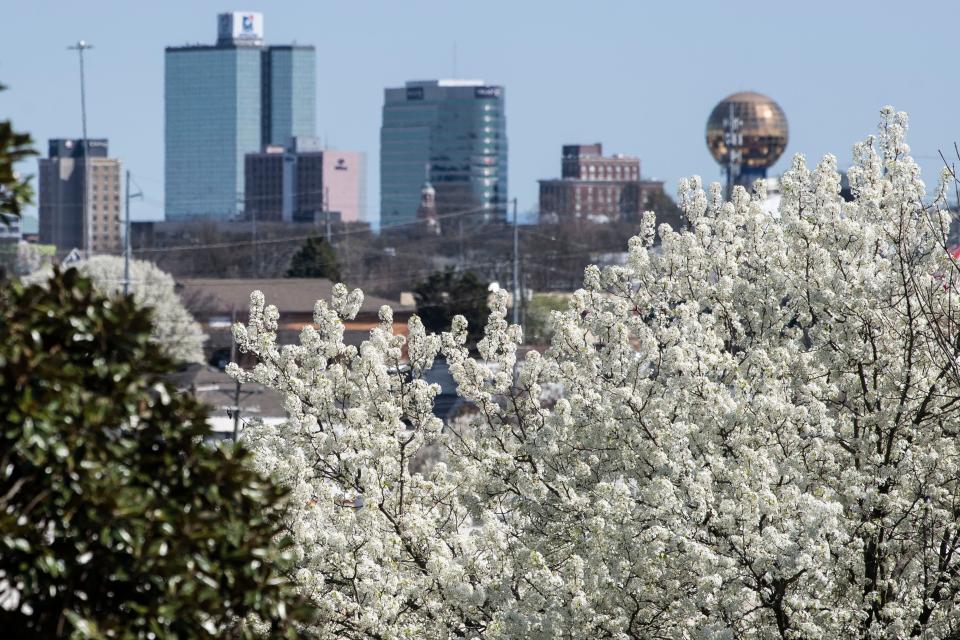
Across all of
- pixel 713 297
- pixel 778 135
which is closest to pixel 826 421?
pixel 713 297

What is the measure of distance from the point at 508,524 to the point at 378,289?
92.9 metres

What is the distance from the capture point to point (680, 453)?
398 inches

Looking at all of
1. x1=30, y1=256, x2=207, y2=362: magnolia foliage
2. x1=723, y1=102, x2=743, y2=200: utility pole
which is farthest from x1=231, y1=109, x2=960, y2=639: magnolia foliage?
x1=30, y1=256, x2=207, y2=362: magnolia foliage

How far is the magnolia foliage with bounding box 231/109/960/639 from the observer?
963 cm

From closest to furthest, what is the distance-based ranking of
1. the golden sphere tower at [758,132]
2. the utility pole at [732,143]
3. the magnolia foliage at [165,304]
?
the magnolia foliage at [165,304]
the utility pole at [732,143]
the golden sphere tower at [758,132]

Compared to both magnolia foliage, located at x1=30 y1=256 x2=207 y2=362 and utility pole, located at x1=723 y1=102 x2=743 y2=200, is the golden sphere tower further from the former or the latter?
magnolia foliage, located at x1=30 y1=256 x2=207 y2=362

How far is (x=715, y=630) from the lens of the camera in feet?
31.0

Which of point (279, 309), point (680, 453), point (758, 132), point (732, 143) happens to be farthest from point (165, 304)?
point (758, 132)

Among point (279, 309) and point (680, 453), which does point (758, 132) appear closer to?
point (279, 309)

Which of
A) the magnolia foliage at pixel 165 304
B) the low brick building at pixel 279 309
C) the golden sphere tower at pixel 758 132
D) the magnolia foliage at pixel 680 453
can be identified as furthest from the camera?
the golden sphere tower at pixel 758 132

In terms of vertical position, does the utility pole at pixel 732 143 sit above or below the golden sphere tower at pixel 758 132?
below

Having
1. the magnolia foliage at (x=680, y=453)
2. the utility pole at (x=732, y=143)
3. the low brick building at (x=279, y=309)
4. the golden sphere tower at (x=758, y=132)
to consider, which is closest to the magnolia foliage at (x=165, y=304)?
the low brick building at (x=279, y=309)

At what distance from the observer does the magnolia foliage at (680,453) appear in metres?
9.63

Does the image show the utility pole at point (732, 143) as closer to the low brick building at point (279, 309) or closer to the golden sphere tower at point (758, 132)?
the golden sphere tower at point (758, 132)
